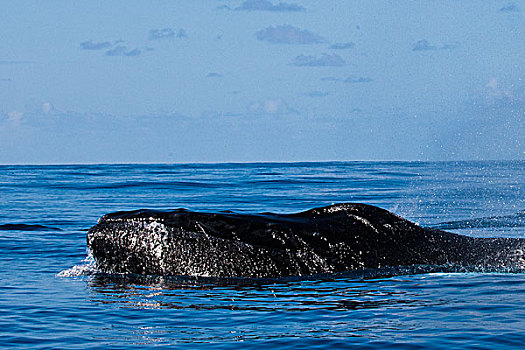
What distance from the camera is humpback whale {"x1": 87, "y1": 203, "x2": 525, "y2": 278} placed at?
9.71 meters

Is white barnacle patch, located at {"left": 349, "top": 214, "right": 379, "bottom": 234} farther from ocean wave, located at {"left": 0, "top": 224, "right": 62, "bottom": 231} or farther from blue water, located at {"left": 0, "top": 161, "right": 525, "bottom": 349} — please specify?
ocean wave, located at {"left": 0, "top": 224, "right": 62, "bottom": 231}

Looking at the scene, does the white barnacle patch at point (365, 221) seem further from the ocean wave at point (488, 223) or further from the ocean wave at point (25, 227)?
the ocean wave at point (25, 227)

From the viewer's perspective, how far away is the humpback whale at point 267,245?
31.9 feet

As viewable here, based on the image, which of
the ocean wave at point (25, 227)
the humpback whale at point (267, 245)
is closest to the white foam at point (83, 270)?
the humpback whale at point (267, 245)

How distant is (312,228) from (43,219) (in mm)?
12079

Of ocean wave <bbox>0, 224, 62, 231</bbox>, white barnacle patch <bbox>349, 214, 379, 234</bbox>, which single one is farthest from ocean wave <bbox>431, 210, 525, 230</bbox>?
ocean wave <bbox>0, 224, 62, 231</bbox>

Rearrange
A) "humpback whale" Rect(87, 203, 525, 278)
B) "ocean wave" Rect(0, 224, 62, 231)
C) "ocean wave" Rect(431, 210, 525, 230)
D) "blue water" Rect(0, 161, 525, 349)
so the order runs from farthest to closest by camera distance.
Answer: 1. "ocean wave" Rect(0, 224, 62, 231)
2. "ocean wave" Rect(431, 210, 525, 230)
3. "humpback whale" Rect(87, 203, 525, 278)
4. "blue water" Rect(0, 161, 525, 349)

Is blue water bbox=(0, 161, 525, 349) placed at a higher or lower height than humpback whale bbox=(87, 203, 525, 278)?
lower

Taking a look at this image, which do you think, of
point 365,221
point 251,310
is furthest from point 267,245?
point 251,310

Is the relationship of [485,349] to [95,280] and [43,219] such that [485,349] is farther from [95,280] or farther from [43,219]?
[43,219]

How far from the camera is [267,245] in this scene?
31.8 ft

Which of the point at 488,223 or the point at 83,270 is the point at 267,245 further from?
→ the point at 488,223

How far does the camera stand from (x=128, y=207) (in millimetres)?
24422

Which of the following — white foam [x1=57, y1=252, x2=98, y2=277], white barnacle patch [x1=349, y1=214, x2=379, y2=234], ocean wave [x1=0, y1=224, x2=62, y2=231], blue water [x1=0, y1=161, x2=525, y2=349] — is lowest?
blue water [x1=0, y1=161, x2=525, y2=349]
